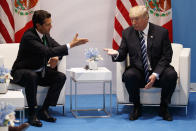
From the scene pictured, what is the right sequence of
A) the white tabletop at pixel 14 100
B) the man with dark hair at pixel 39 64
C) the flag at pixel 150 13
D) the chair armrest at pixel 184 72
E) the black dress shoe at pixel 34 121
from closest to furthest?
the white tabletop at pixel 14 100, the black dress shoe at pixel 34 121, the man with dark hair at pixel 39 64, the chair armrest at pixel 184 72, the flag at pixel 150 13

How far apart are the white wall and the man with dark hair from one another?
1.24m

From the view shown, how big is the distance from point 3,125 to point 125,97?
2635 mm

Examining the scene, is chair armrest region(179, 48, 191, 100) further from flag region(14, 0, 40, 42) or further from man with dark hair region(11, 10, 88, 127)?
flag region(14, 0, 40, 42)

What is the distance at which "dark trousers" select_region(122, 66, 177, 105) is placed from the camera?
4.91 meters

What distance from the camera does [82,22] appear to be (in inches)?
252

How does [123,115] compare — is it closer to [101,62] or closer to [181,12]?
[101,62]

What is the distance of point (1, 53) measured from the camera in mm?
5355

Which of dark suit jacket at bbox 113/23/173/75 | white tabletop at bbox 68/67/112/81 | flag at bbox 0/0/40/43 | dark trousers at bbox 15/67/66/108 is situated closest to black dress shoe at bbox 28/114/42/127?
dark trousers at bbox 15/67/66/108

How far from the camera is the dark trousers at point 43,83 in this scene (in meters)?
4.76

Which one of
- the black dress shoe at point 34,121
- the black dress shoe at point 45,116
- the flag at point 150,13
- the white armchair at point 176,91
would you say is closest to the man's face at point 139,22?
the white armchair at point 176,91

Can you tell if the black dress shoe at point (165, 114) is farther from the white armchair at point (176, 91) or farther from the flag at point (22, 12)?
the flag at point (22, 12)

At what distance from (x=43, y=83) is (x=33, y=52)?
411mm

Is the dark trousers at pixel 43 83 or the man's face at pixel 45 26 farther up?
the man's face at pixel 45 26

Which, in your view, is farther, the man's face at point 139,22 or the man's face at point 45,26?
the man's face at point 139,22
